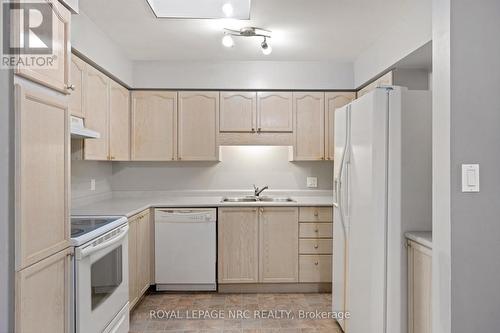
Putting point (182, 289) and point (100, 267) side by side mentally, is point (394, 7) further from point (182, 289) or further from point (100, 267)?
point (182, 289)

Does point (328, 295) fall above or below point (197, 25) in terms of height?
below

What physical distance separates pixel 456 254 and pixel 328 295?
91.1 inches

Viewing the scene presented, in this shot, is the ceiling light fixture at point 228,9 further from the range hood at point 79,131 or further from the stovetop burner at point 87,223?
the stovetop burner at point 87,223

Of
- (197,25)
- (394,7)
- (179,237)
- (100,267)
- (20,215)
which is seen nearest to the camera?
(20,215)

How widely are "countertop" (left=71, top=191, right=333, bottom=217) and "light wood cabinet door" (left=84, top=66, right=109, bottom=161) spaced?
1.52 ft

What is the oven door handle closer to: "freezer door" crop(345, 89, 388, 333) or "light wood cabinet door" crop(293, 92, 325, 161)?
"freezer door" crop(345, 89, 388, 333)

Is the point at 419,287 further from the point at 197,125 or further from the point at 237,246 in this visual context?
the point at 197,125

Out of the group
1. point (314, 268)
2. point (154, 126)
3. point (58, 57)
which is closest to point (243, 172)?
point (154, 126)

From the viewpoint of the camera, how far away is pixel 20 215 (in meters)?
1.41

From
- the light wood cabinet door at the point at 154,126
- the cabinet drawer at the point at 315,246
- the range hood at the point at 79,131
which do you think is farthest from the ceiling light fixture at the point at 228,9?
the cabinet drawer at the point at 315,246

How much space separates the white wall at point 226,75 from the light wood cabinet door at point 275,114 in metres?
0.12

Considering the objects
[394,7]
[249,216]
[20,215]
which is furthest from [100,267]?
[394,7]

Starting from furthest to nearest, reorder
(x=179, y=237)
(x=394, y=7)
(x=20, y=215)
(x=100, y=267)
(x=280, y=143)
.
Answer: (x=280, y=143) < (x=179, y=237) < (x=394, y=7) < (x=100, y=267) < (x=20, y=215)

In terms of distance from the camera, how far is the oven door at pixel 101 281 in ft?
6.22
